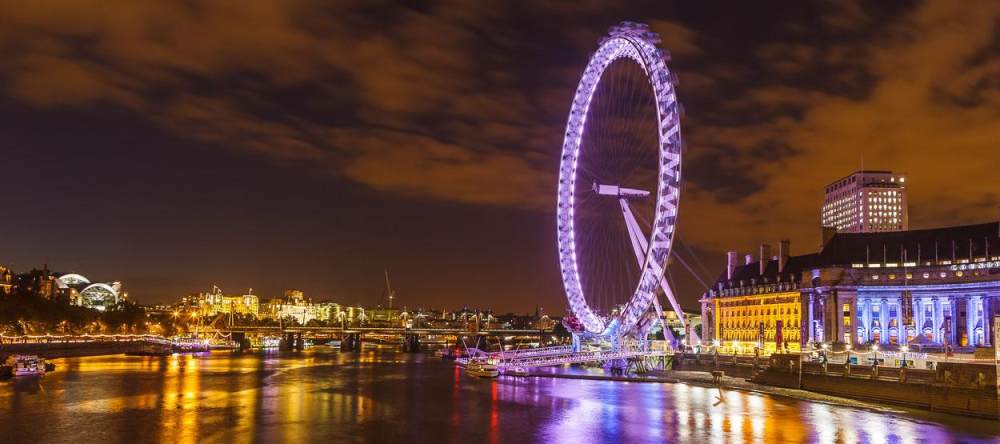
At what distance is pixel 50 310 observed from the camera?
144500mm

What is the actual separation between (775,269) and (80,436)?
346ft

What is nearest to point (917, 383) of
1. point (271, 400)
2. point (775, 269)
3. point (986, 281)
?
point (271, 400)

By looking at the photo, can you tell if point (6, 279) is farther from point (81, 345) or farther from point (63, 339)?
point (81, 345)

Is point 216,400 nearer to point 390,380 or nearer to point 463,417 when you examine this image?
point 463,417

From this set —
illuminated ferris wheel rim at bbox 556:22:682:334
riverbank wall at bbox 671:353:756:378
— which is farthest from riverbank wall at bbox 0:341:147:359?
riverbank wall at bbox 671:353:756:378

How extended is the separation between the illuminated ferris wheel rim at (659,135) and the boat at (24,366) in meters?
49.5

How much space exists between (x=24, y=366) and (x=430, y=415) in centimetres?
4589

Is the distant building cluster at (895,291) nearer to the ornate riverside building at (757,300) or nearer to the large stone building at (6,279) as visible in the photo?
the ornate riverside building at (757,300)

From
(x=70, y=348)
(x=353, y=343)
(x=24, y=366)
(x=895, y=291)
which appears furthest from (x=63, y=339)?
(x=895, y=291)

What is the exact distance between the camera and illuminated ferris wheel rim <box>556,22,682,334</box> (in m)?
66.9

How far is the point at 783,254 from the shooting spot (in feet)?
418

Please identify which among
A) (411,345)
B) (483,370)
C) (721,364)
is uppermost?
(721,364)

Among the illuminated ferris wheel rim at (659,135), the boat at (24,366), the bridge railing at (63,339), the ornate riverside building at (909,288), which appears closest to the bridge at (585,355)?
the illuminated ferris wheel rim at (659,135)

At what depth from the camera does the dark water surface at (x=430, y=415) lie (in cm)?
4106
